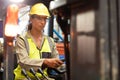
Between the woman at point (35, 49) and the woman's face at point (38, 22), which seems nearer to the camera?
the woman at point (35, 49)

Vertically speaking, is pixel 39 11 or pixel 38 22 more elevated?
pixel 39 11

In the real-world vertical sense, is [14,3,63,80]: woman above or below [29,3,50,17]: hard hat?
below

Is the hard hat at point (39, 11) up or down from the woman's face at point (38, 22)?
up

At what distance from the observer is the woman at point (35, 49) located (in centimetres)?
364

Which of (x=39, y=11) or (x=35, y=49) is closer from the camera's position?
(x=35, y=49)

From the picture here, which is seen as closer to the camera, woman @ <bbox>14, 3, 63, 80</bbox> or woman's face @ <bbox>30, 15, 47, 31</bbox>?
woman @ <bbox>14, 3, 63, 80</bbox>

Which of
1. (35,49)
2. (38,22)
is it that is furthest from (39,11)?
(35,49)

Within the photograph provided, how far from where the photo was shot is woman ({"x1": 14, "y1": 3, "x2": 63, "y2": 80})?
3639 millimetres

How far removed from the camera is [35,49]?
3857 mm

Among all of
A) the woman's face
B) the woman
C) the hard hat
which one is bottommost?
the woman

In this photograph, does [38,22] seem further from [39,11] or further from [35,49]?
[35,49]

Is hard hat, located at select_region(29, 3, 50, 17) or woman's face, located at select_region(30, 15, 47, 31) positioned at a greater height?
hard hat, located at select_region(29, 3, 50, 17)

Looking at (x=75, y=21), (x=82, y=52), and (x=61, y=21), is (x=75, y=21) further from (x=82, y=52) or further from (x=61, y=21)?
(x=61, y=21)

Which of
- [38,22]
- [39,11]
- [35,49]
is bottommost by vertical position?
[35,49]
